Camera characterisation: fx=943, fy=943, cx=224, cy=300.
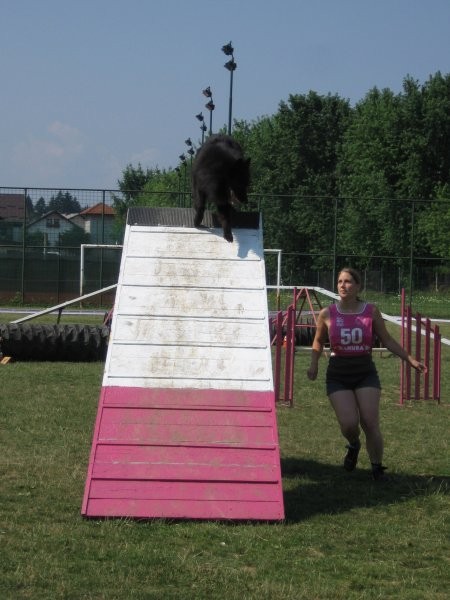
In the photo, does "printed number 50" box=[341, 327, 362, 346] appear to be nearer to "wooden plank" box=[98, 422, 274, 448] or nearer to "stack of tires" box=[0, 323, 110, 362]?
"wooden plank" box=[98, 422, 274, 448]

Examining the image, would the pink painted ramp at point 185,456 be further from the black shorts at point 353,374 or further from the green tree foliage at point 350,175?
the green tree foliage at point 350,175

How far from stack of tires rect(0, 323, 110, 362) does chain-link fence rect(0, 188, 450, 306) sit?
17100 mm

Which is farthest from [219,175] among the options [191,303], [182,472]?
[182,472]

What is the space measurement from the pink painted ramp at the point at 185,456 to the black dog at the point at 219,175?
236 cm

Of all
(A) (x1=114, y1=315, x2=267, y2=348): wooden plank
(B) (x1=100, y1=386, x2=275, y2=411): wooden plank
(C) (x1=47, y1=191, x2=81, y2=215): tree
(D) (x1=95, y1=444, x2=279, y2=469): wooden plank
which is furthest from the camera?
(C) (x1=47, y1=191, x2=81, y2=215): tree

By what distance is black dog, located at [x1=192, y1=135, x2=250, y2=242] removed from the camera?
27.5ft

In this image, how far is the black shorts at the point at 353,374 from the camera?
6773mm

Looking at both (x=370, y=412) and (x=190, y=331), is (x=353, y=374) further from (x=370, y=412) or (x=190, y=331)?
(x=190, y=331)

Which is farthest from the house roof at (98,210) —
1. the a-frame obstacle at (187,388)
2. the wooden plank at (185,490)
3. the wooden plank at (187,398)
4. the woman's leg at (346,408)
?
the wooden plank at (185,490)

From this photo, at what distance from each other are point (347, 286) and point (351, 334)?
0.35m

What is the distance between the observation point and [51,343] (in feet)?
47.9

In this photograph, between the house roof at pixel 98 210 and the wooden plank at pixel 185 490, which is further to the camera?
the house roof at pixel 98 210

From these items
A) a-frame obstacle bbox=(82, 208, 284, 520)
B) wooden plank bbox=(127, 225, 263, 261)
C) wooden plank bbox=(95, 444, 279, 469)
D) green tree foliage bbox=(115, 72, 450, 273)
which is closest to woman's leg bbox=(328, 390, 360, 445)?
a-frame obstacle bbox=(82, 208, 284, 520)

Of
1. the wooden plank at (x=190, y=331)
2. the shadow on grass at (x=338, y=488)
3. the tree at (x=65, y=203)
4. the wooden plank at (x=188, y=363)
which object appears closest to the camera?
the shadow on grass at (x=338, y=488)
